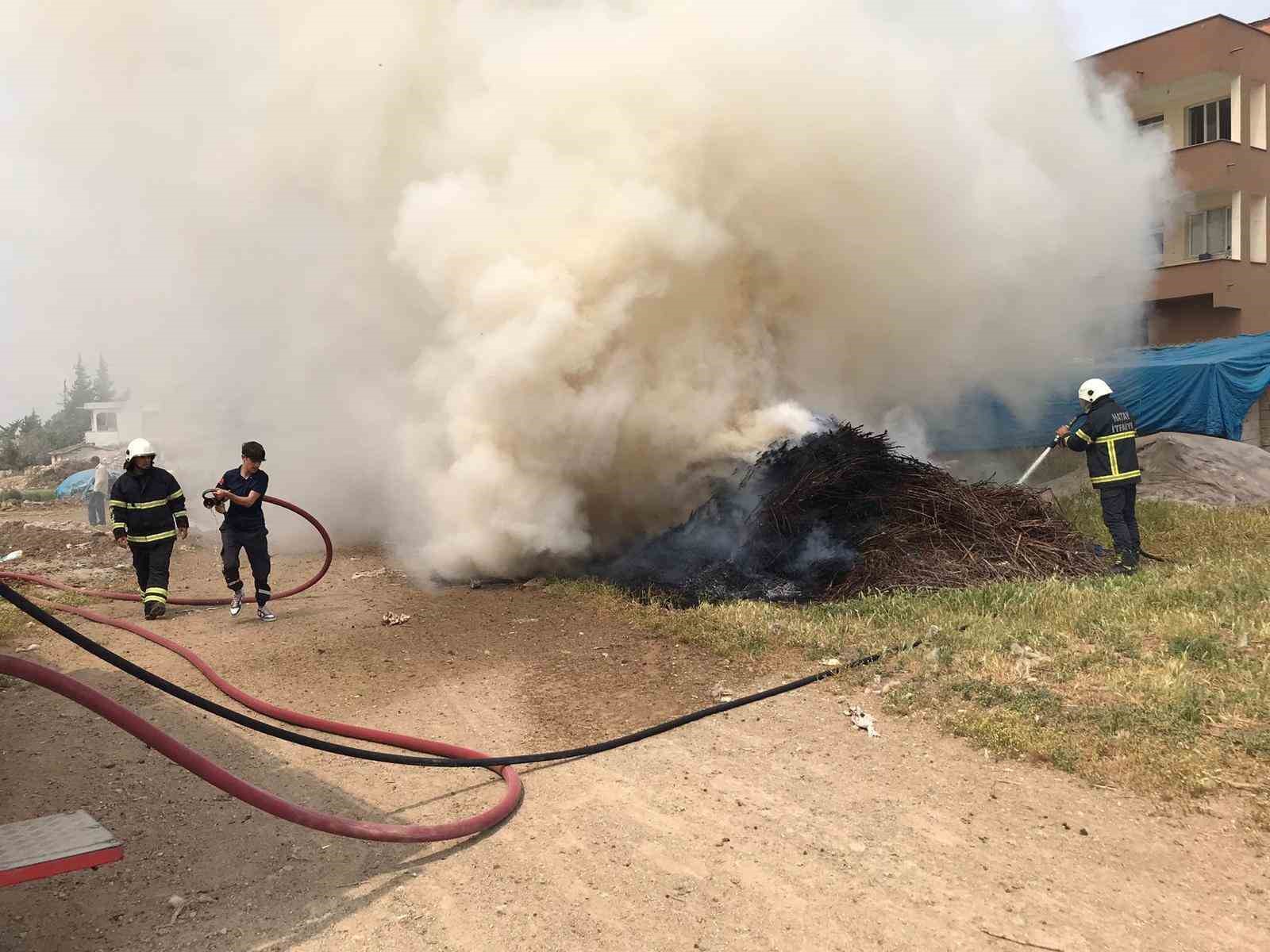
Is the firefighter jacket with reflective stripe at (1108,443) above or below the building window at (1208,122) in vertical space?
below

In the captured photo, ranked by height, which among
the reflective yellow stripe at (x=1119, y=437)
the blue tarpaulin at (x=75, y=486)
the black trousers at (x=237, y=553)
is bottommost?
the blue tarpaulin at (x=75, y=486)

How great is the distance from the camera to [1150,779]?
13.2 feet

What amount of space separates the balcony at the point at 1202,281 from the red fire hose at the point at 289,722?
2278 centimetres

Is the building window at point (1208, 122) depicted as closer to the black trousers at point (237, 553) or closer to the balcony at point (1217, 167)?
the balcony at point (1217, 167)

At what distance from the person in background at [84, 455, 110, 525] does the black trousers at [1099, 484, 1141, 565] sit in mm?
16008

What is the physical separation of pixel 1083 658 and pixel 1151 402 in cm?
1161

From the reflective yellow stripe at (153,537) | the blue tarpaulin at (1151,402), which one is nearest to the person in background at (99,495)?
the reflective yellow stripe at (153,537)

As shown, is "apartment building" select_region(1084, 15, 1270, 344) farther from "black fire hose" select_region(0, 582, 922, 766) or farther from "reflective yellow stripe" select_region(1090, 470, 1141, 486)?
"black fire hose" select_region(0, 582, 922, 766)

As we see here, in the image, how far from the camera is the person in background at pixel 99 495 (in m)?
16.1

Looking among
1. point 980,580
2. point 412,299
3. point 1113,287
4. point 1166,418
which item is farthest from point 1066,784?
point 1113,287

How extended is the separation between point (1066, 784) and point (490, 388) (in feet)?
20.6

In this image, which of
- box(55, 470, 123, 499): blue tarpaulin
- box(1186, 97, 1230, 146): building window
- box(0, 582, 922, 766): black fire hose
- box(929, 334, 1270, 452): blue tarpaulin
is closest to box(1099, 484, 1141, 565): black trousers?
box(0, 582, 922, 766): black fire hose

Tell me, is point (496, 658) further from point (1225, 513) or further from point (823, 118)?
point (1225, 513)

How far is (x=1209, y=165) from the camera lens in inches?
837
